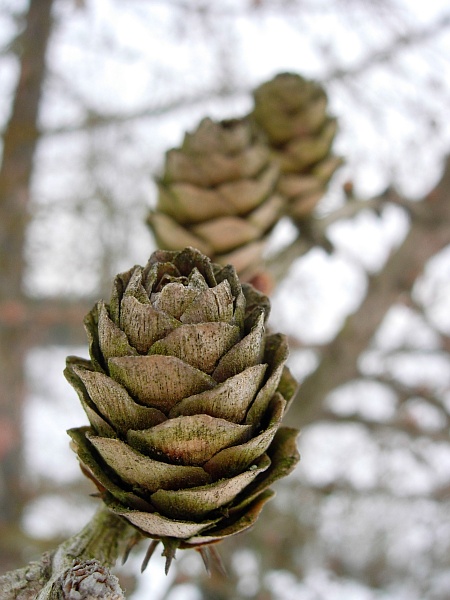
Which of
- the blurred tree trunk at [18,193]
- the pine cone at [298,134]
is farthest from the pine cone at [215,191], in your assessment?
the blurred tree trunk at [18,193]

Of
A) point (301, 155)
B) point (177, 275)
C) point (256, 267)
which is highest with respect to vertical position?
point (301, 155)

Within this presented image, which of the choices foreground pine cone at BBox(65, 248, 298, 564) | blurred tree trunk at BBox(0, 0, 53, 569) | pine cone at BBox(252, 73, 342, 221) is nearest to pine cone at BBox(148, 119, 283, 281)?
pine cone at BBox(252, 73, 342, 221)

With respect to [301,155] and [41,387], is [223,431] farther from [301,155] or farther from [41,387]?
[41,387]

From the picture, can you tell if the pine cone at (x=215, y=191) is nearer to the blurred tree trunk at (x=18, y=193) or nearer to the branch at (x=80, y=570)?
the branch at (x=80, y=570)

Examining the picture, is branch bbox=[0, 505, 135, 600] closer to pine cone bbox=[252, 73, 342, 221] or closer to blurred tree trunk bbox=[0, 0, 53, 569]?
pine cone bbox=[252, 73, 342, 221]

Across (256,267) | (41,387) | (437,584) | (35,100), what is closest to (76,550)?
(256,267)
